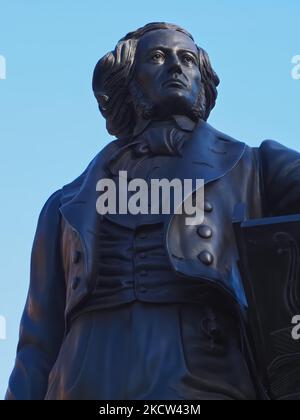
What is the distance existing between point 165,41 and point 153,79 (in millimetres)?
277

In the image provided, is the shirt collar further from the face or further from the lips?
the lips

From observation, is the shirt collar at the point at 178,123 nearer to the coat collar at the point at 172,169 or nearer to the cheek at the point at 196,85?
the coat collar at the point at 172,169

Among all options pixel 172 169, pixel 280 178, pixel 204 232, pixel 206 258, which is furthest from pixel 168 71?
pixel 206 258

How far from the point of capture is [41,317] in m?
9.02

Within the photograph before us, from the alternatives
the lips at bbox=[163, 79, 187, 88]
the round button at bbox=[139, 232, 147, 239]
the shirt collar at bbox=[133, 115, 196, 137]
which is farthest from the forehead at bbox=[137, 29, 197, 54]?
→ the round button at bbox=[139, 232, 147, 239]

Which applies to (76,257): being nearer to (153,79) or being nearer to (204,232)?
(204,232)

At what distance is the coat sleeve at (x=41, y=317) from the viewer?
8727mm

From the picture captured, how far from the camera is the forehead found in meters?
9.59

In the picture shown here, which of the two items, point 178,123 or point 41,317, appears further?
point 178,123

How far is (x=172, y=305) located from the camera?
8414mm

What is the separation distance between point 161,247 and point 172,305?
0.33 meters

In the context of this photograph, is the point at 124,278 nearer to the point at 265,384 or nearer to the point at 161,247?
the point at 161,247

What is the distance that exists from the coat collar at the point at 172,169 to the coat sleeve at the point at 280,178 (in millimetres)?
154
